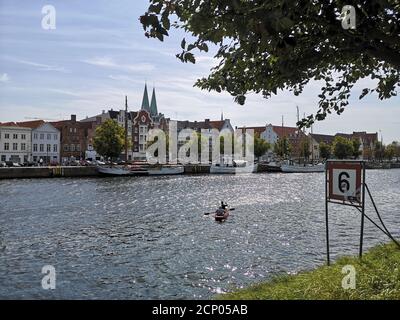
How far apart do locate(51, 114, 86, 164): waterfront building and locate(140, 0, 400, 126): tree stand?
11394cm

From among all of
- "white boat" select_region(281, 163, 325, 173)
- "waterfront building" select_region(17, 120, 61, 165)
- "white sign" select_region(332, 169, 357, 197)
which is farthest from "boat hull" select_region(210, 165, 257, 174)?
"white sign" select_region(332, 169, 357, 197)

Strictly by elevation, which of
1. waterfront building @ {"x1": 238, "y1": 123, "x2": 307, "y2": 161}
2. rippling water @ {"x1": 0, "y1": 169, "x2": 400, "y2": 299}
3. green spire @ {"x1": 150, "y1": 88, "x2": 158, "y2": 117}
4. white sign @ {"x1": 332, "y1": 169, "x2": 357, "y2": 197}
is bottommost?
rippling water @ {"x1": 0, "y1": 169, "x2": 400, "y2": 299}

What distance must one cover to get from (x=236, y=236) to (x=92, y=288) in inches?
424

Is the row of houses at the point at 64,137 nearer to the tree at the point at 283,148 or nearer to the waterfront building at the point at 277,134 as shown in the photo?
the tree at the point at 283,148

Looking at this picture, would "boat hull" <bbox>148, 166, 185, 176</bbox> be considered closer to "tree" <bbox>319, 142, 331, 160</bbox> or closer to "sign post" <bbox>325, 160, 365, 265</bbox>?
"sign post" <bbox>325, 160, 365, 265</bbox>

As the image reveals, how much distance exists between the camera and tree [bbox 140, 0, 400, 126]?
564cm

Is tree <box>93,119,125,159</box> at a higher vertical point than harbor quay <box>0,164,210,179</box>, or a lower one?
higher

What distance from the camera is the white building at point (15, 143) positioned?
10269 cm

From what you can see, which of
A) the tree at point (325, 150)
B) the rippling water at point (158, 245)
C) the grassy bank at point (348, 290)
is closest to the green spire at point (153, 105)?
the tree at point (325, 150)

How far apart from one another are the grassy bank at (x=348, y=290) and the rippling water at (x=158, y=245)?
317 centimetres

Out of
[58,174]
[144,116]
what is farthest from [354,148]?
[58,174]

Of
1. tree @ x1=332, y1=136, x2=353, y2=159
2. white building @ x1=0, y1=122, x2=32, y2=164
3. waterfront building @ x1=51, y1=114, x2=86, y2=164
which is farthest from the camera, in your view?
tree @ x1=332, y1=136, x2=353, y2=159

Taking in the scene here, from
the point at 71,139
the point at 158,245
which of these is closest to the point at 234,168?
the point at 71,139

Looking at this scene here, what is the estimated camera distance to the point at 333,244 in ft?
68.5
